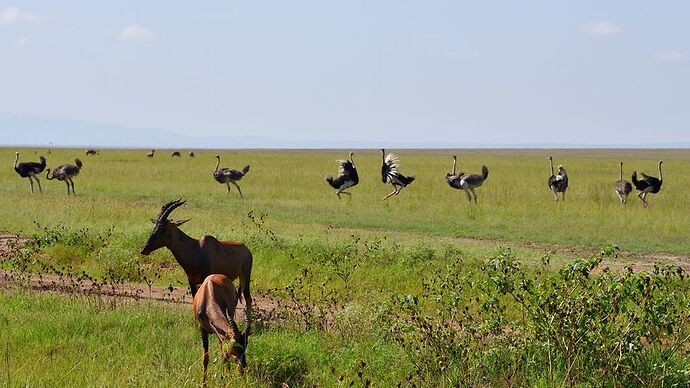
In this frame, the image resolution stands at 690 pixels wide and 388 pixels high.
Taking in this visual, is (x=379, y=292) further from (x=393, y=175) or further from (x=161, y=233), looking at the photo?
(x=393, y=175)

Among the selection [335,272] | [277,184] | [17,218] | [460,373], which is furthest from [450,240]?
[277,184]

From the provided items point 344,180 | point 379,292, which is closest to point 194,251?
point 379,292

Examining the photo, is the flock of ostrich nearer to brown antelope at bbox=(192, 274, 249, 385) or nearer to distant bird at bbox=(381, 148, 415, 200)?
distant bird at bbox=(381, 148, 415, 200)

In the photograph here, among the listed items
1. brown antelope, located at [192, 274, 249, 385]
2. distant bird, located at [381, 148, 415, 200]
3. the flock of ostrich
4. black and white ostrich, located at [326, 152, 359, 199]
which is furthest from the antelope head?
distant bird, located at [381, 148, 415, 200]

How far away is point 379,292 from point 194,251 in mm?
4148

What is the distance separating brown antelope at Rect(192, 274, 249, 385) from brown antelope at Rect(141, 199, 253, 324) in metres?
1.97

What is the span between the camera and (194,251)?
10.7 metres

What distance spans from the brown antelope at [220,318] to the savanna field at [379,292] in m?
0.25

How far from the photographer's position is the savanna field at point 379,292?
784cm

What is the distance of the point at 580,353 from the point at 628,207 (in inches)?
816

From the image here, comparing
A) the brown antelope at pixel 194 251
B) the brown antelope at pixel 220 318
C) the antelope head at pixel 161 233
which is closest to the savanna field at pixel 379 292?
Result: the brown antelope at pixel 220 318

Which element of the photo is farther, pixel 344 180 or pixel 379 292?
pixel 344 180

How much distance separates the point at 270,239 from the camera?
17031 millimetres

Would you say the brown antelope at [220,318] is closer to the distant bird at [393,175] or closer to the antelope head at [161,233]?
the antelope head at [161,233]
